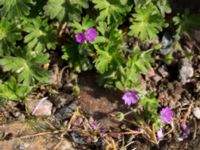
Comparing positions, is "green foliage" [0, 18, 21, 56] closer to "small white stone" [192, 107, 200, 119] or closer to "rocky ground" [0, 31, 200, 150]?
"rocky ground" [0, 31, 200, 150]

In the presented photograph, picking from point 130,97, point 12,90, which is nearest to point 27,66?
point 12,90

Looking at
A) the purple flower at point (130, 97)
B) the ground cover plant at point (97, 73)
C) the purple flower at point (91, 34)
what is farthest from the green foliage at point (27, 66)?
the purple flower at point (130, 97)

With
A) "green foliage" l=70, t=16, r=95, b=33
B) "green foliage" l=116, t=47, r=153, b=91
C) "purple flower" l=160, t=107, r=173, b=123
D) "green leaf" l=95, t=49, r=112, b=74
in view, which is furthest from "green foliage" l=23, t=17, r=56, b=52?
"purple flower" l=160, t=107, r=173, b=123

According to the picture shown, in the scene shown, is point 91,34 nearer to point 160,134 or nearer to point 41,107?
point 41,107

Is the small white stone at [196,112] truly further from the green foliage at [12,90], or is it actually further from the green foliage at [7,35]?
the green foliage at [7,35]

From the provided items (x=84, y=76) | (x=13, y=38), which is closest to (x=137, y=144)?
(x=84, y=76)

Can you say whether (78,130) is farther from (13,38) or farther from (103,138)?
(13,38)
